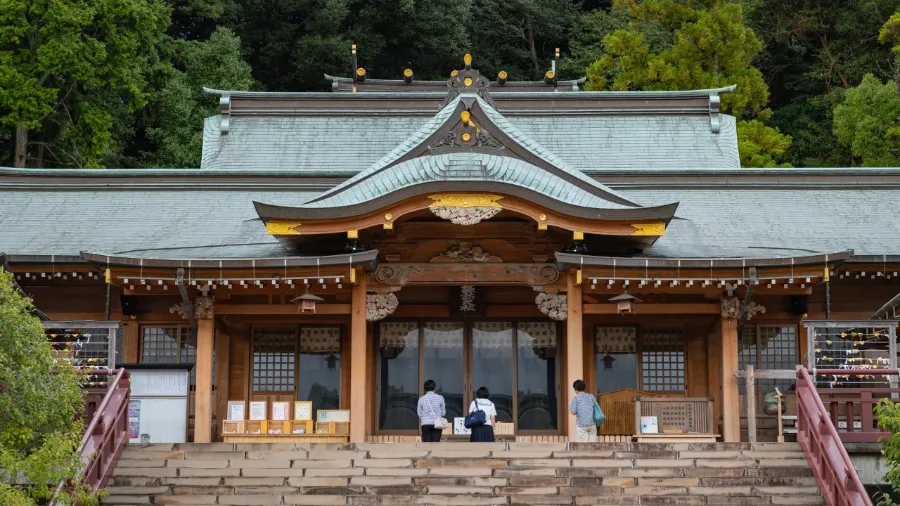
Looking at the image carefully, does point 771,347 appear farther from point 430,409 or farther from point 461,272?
point 430,409

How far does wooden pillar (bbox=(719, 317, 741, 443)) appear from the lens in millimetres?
18609

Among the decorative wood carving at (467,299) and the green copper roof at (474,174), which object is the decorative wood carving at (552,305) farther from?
the decorative wood carving at (467,299)

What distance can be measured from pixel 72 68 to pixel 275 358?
16.2m

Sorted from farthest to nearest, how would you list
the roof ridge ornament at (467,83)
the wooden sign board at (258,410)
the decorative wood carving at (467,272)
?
the roof ridge ornament at (467,83) → the wooden sign board at (258,410) → the decorative wood carving at (467,272)

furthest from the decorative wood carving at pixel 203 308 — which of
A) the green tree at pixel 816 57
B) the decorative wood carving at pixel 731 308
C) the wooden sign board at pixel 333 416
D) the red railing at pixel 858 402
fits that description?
the green tree at pixel 816 57

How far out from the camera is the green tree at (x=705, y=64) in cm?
3447

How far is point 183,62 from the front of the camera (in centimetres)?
4091

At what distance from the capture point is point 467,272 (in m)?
19.8

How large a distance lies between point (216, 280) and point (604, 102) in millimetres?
11597

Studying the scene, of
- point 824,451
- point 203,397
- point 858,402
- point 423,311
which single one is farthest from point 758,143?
point 203,397

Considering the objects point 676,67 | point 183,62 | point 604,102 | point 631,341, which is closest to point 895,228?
point 631,341

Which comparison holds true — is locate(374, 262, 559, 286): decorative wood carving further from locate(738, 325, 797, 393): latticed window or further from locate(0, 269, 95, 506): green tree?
locate(0, 269, 95, 506): green tree

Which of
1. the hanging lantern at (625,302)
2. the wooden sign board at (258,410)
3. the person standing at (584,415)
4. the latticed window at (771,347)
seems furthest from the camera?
the latticed window at (771,347)

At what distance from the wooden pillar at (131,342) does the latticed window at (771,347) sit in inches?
394
